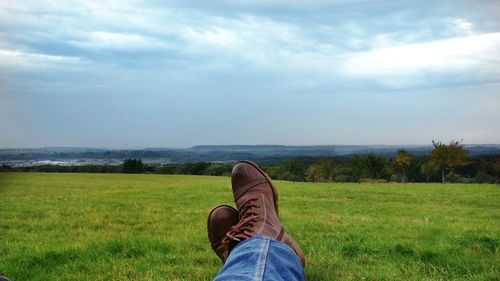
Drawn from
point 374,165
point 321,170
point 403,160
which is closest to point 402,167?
point 403,160

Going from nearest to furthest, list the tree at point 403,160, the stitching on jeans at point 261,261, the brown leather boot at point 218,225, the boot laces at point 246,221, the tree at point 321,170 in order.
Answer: the stitching on jeans at point 261,261
the boot laces at point 246,221
the brown leather boot at point 218,225
the tree at point 321,170
the tree at point 403,160

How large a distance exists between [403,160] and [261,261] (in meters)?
67.8

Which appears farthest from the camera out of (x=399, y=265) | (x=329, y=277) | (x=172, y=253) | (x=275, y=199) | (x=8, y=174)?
(x=172, y=253)

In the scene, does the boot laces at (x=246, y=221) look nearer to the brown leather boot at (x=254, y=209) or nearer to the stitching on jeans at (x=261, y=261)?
the brown leather boot at (x=254, y=209)

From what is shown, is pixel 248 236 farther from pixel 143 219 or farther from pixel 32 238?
pixel 143 219

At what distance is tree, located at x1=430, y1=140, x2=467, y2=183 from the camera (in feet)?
204

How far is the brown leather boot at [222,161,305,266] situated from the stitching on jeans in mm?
258

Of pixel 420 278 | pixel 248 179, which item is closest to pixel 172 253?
pixel 248 179

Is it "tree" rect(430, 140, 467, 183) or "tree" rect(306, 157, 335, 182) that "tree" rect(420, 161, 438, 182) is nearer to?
"tree" rect(430, 140, 467, 183)

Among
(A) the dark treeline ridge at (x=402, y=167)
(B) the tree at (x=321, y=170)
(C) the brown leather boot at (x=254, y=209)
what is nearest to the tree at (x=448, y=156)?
(A) the dark treeline ridge at (x=402, y=167)

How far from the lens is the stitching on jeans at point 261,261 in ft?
5.98

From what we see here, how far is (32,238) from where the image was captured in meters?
5.84

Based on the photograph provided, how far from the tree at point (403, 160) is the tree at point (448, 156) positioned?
3.91 meters

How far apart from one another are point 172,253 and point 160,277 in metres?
0.93
